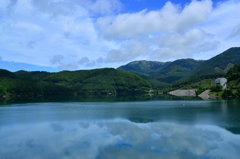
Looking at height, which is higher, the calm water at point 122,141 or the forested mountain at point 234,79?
the forested mountain at point 234,79

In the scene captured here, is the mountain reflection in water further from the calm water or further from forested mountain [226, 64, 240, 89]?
forested mountain [226, 64, 240, 89]

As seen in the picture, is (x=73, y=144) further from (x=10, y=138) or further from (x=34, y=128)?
(x=34, y=128)

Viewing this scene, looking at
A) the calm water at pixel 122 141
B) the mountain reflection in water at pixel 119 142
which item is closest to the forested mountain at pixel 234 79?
the calm water at pixel 122 141

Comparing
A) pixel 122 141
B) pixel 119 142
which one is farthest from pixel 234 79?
pixel 119 142

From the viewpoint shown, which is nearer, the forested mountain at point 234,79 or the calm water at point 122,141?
the calm water at point 122,141

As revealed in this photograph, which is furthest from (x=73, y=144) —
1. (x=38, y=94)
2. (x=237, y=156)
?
(x=38, y=94)

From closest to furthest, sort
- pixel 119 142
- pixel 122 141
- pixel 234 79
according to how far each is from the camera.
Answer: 1. pixel 119 142
2. pixel 122 141
3. pixel 234 79

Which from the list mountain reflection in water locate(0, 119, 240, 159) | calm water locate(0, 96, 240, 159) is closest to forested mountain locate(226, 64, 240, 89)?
calm water locate(0, 96, 240, 159)

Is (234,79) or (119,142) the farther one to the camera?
(234,79)

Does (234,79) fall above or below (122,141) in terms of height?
above

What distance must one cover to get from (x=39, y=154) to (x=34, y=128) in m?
14.1

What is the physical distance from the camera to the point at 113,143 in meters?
23.2

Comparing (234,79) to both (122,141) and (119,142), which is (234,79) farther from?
(119,142)

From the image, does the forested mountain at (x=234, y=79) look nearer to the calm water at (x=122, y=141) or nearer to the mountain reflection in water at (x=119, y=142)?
the calm water at (x=122, y=141)
